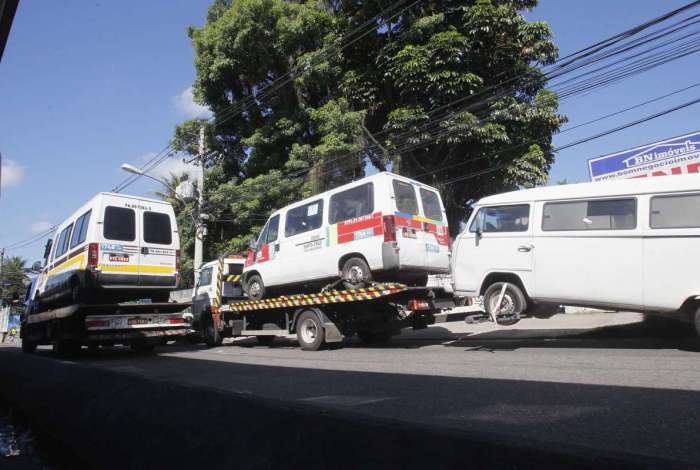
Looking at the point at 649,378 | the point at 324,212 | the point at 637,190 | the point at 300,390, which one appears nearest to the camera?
the point at 649,378

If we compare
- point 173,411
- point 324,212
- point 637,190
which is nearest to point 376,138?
point 324,212

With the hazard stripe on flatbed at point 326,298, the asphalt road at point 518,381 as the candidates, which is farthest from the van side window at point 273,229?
the asphalt road at point 518,381

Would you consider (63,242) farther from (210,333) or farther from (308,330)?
(308,330)

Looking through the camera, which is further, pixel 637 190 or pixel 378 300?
pixel 378 300

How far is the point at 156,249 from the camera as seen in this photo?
38.9 ft

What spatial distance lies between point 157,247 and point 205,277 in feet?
11.4

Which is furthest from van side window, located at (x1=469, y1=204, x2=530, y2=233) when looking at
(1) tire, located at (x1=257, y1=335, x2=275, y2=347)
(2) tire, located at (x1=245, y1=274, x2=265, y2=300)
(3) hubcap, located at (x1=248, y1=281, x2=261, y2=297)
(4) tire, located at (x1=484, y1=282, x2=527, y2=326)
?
(1) tire, located at (x1=257, y1=335, x2=275, y2=347)

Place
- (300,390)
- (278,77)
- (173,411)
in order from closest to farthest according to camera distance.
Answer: (173,411), (300,390), (278,77)

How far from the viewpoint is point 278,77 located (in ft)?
76.2

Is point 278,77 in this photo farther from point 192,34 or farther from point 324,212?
point 324,212

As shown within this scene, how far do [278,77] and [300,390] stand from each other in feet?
64.3

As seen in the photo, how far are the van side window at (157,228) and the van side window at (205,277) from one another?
2.99 meters

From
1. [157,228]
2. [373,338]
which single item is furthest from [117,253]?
[373,338]

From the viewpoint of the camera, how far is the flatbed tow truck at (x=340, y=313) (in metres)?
9.62
